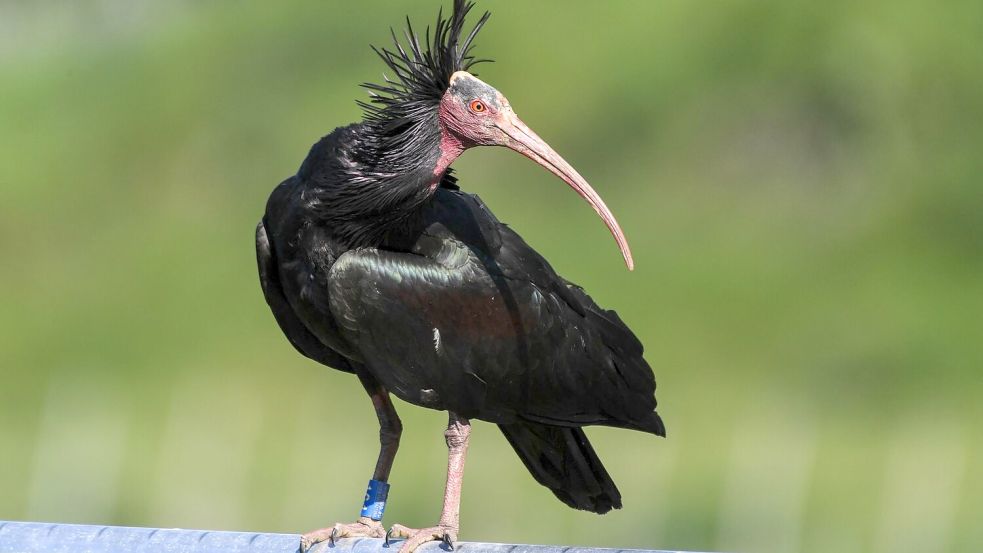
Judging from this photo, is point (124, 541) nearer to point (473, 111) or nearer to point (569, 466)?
point (473, 111)

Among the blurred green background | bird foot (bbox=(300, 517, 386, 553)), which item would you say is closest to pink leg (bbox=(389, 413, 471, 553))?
bird foot (bbox=(300, 517, 386, 553))

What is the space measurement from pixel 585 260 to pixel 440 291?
38.7 ft

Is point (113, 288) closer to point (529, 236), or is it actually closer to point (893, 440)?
point (529, 236)

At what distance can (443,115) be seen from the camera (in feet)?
27.2

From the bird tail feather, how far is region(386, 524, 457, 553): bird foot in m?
1.03

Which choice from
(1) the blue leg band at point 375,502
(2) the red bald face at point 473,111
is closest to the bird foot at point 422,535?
(1) the blue leg band at point 375,502

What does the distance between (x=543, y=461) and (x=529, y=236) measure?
11491mm

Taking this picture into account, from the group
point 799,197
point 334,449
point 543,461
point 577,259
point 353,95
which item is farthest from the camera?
point 799,197

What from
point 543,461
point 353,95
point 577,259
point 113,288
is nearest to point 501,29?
point 353,95

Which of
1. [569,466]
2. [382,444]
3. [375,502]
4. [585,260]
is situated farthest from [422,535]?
[585,260]

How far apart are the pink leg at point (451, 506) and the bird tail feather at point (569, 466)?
1.76ft

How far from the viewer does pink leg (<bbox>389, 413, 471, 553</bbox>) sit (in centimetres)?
824

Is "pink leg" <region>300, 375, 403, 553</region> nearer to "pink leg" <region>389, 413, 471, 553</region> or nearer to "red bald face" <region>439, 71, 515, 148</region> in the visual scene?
"pink leg" <region>389, 413, 471, 553</region>

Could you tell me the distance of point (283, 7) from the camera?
24.2 m
